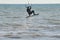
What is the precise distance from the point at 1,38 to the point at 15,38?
0.95 metres

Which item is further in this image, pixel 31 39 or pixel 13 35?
pixel 13 35

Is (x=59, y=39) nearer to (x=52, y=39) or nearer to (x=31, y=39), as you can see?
(x=52, y=39)

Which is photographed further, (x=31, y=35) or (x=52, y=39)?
(x=31, y=35)

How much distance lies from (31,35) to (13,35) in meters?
1.31

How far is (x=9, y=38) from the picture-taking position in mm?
21656

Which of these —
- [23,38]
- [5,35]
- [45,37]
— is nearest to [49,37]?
[45,37]

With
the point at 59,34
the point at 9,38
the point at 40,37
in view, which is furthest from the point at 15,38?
the point at 59,34

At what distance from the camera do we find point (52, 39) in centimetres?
2114

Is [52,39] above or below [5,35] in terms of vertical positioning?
below

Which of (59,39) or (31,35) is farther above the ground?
(31,35)

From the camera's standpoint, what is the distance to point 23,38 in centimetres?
2169

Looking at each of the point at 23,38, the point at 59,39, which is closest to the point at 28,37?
the point at 23,38

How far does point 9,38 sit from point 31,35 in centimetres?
223

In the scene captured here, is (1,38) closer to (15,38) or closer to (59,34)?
(15,38)
